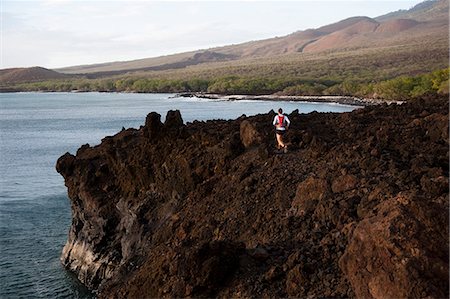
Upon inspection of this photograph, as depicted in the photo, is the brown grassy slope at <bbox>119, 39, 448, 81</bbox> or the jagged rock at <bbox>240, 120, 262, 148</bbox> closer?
the jagged rock at <bbox>240, 120, 262, 148</bbox>

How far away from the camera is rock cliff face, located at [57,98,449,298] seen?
8633 mm

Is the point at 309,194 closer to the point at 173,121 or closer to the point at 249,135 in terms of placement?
the point at 249,135

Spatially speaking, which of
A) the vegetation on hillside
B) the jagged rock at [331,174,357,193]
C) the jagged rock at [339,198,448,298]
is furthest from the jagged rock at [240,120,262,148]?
the vegetation on hillside

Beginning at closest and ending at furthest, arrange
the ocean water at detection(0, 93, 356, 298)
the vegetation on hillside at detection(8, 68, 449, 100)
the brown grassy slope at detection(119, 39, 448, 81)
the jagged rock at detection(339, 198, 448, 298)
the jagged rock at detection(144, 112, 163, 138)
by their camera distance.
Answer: the jagged rock at detection(339, 198, 448, 298) → the jagged rock at detection(144, 112, 163, 138) → the ocean water at detection(0, 93, 356, 298) → the vegetation on hillside at detection(8, 68, 449, 100) → the brown grassy slope at detection(119, 39, 448, 81)

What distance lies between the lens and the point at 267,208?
44.0 feet

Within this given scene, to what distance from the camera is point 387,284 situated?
8.08 m

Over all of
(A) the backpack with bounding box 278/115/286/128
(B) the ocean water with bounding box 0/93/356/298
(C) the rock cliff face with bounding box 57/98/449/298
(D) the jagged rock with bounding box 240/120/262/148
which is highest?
(A) the backpack with bounding box 278/115/286/128

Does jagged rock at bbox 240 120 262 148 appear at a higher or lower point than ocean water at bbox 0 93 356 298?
higher

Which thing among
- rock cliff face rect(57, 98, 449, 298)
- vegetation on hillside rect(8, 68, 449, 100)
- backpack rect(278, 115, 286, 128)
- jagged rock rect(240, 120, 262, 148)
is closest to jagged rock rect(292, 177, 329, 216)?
rock cliff face rect(57, 98, 449, 298)

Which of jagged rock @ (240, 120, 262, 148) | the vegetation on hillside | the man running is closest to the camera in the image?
the man running

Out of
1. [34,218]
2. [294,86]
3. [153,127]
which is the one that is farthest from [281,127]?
[294,86]

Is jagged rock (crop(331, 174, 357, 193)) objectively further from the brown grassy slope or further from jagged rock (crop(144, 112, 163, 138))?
the brown grassy slope

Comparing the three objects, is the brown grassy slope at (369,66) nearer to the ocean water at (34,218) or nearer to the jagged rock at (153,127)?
the ocean water at (34,218)

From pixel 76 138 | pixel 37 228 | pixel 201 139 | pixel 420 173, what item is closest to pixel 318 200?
pixel 420 173
